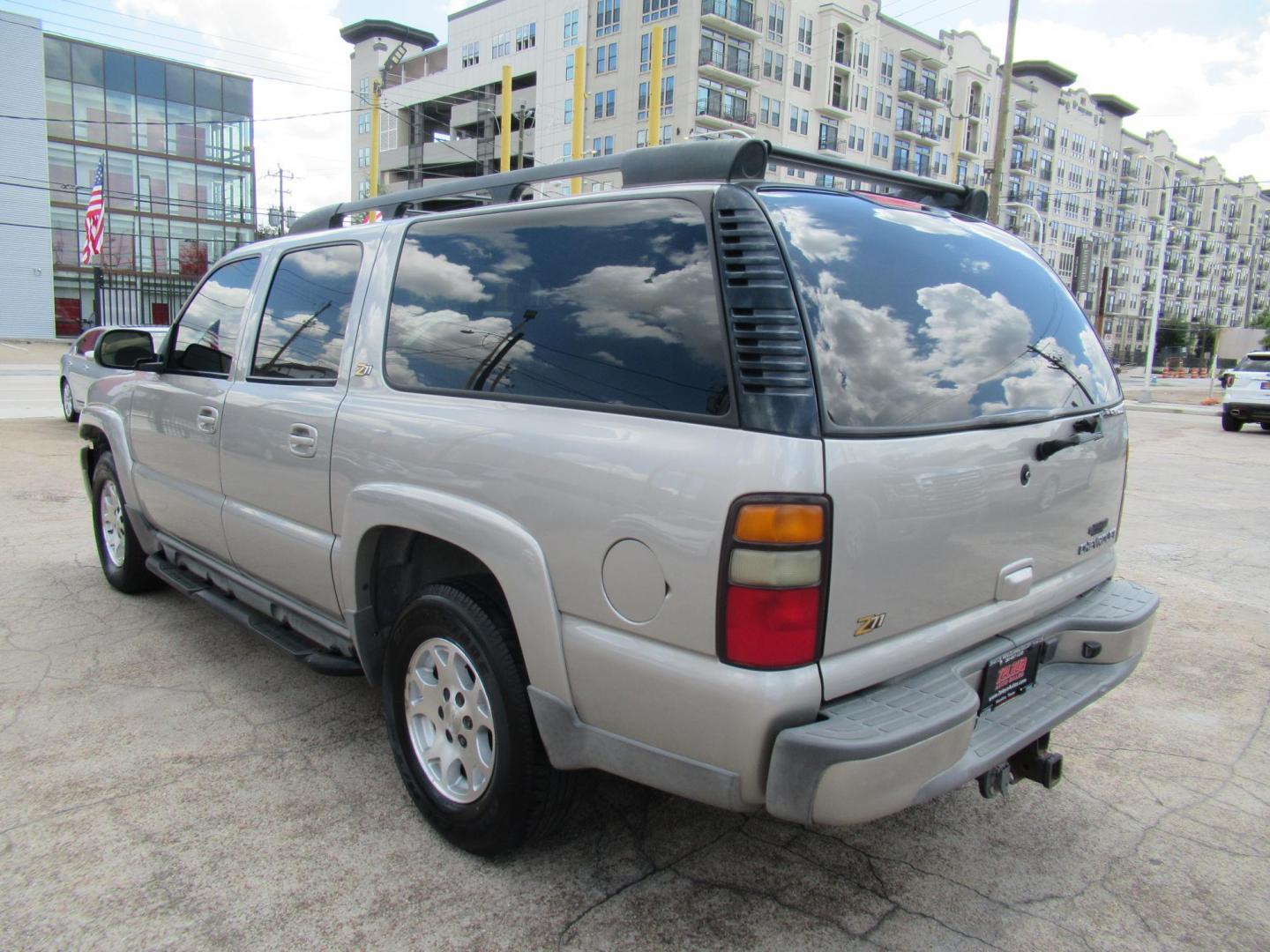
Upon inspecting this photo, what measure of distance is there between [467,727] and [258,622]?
4.71 ft

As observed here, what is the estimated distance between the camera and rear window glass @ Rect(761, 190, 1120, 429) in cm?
211

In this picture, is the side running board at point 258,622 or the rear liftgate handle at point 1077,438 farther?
the side running board at point 258,622

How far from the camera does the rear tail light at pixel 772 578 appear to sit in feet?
6.24

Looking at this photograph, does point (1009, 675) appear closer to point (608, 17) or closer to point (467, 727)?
point (467, 727)

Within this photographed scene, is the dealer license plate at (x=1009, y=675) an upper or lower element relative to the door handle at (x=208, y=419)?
lower

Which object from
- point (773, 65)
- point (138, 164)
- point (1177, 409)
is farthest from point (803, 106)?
point (138, 164)

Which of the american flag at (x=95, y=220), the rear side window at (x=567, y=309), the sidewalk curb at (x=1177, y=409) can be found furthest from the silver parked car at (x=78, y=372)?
the sidewalk curb at (x=1177, y=409)

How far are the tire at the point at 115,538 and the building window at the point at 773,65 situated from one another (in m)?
53.3

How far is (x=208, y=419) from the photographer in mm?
3740

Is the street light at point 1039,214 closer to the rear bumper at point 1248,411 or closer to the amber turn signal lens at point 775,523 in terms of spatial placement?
the rear bumper at point 1248,411

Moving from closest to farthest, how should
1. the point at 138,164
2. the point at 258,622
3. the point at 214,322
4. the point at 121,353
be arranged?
1. the point at 258,622
2. the point at 214,322
3. the point at 121,353
4. the point at 138,164

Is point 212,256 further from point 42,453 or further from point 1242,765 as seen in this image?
point 1242,765

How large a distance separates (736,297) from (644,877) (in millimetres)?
1704

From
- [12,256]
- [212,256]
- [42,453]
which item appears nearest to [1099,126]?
[212,256]
